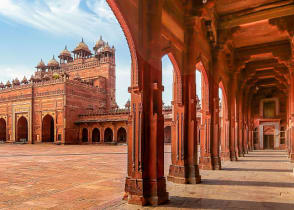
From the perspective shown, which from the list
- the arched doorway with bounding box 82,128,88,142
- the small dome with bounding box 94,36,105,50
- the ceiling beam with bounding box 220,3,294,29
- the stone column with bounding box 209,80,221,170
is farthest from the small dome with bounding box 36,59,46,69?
the stone column with bounding box 209,80,221,170

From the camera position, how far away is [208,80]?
9.60 metres

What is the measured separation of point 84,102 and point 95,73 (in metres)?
7.93

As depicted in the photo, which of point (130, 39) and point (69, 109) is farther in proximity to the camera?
point (69, 109)

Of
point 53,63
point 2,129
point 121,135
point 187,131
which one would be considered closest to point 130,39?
point 187,131

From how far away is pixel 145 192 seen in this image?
4727 mm

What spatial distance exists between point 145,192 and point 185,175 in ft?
7.21

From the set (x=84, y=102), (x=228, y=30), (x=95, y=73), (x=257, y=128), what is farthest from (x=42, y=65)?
(x=228, y=30)

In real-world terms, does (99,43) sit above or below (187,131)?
above

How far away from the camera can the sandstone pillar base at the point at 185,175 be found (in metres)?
6.62

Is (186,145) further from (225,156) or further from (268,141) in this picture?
(268,141)

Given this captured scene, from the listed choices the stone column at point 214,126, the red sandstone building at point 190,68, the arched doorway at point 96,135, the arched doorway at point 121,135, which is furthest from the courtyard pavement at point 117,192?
the arched doorway at point 96,135

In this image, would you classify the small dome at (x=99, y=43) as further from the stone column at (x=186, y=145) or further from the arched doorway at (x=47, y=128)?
the stone column at (x=186, y=145)

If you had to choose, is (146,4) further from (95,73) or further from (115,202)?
(95,73)

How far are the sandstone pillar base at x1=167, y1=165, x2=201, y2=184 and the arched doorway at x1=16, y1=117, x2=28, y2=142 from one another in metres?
36.4
